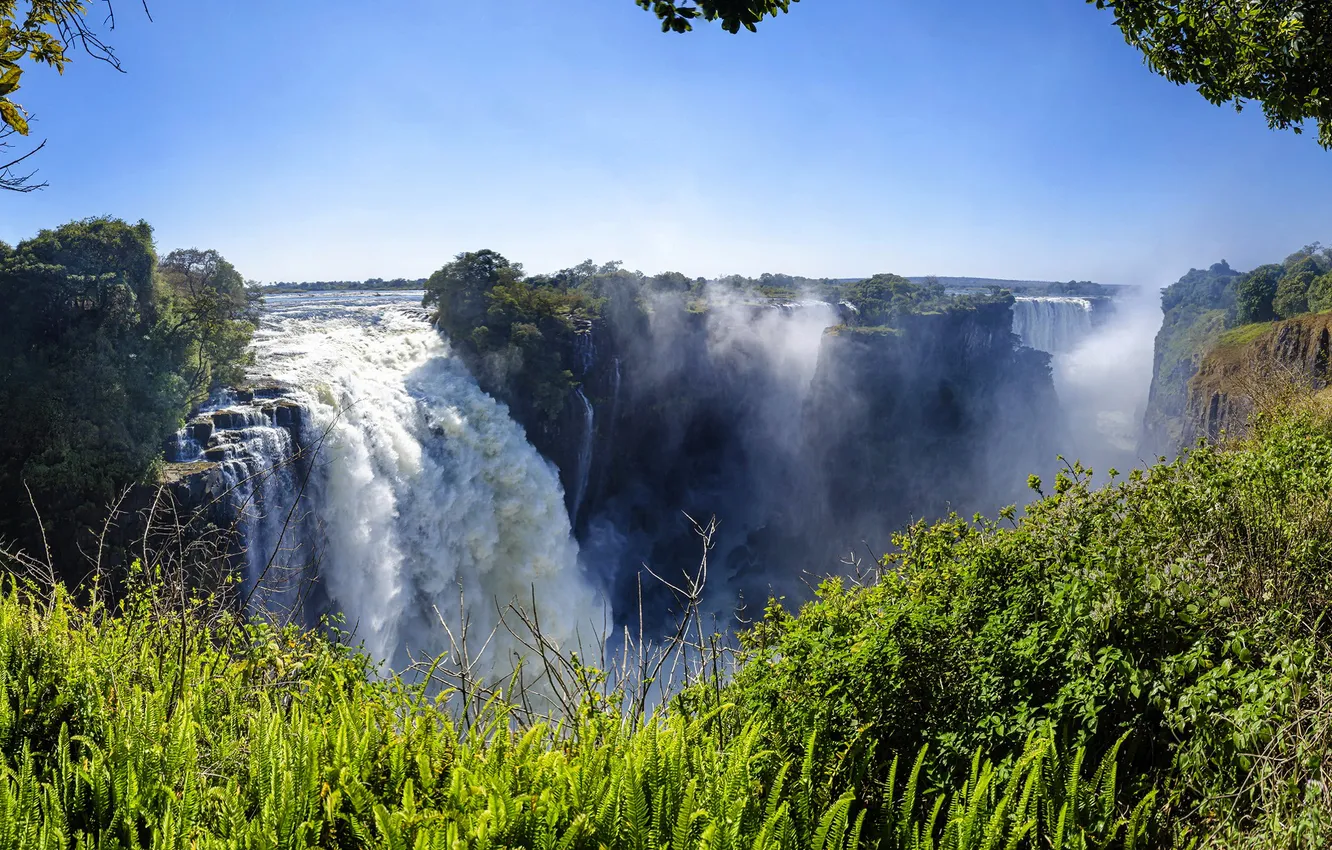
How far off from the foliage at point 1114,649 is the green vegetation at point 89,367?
14.0 metres

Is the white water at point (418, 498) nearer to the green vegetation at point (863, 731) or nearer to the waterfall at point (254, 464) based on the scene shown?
the waterfall at point (254, 464)

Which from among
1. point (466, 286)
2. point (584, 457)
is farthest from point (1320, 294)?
point (466, 286)

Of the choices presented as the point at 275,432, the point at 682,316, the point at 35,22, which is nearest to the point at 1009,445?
the point at 682,316

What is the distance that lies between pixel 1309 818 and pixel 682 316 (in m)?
32.6

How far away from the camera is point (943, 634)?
394 centimetres

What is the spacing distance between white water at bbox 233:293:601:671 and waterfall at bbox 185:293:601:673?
0.04 meters

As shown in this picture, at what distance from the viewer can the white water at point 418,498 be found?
17141 mm

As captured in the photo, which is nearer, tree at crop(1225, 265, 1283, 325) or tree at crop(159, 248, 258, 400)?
tree at crop(159, 248, 258, 400)

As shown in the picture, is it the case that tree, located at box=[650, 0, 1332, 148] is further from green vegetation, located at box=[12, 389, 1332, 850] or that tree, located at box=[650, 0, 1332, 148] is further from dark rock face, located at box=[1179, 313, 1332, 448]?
dark rock face, located at box=[1179, 313, 1332, 448]

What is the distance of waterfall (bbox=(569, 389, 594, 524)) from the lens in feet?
88.9

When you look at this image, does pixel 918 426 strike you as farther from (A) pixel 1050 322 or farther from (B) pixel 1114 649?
(B) pixel 1114 649

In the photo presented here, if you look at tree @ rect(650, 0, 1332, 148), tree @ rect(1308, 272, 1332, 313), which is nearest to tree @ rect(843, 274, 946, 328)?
tree @ rect(1308, 272, 1332, 313)

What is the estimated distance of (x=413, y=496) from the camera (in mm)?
18562

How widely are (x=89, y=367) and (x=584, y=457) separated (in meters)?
16.2
